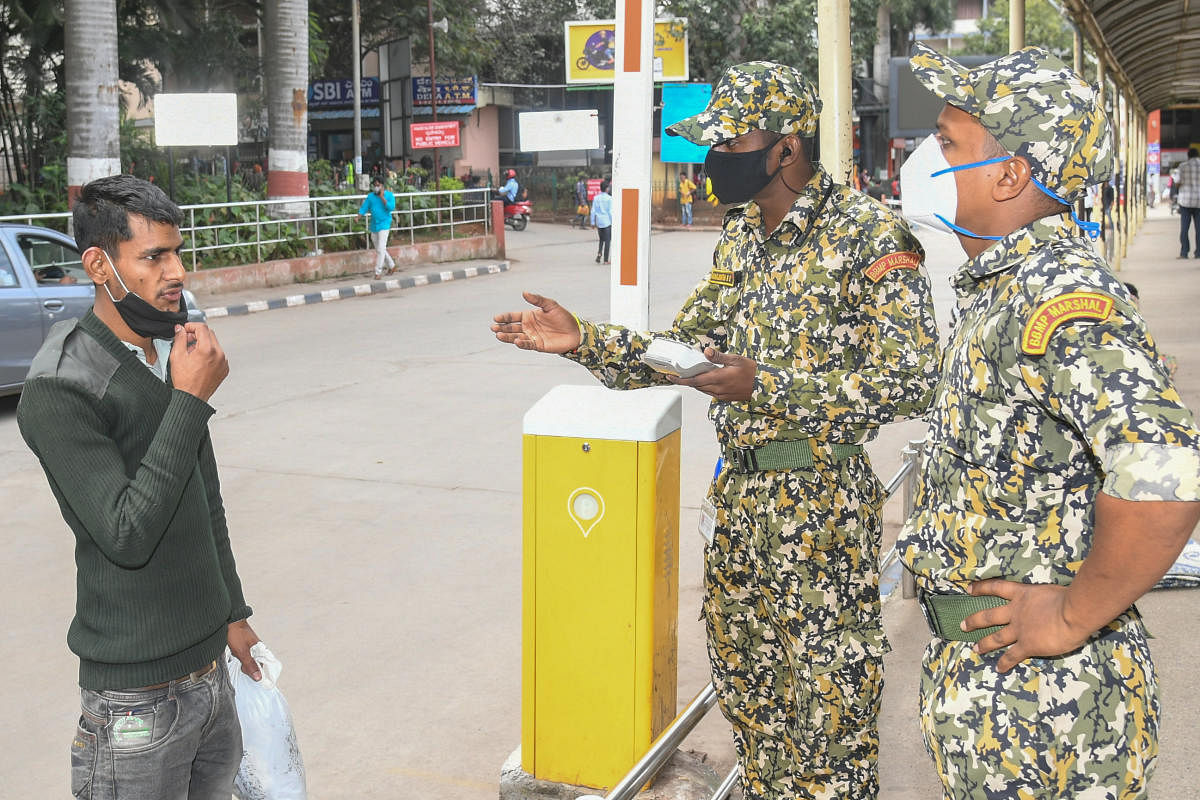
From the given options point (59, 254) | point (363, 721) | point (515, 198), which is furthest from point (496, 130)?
point (363, 721)

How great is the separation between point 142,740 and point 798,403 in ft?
4.84

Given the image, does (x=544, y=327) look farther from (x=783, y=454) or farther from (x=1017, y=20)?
(x=1017, y=20)

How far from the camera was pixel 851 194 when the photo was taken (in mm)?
3012

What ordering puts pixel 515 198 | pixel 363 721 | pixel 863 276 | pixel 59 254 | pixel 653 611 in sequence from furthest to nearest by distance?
pixel 515 198 < pixel 59 254 < pixel 363 721 < pixel 653 611 < pixel 863 276

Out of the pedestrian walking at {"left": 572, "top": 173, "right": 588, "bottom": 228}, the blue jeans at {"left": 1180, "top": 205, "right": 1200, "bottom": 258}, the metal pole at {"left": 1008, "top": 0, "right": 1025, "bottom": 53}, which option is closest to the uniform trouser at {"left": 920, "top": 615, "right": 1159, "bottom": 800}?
the metal pole at {"left": 1008, "top": 0, "right": 1025, "bottom": 53}

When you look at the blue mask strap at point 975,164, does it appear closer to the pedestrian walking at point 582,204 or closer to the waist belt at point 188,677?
the waist belt at point 188,677

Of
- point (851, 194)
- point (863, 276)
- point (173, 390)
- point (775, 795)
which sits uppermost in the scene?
point (851, 194)

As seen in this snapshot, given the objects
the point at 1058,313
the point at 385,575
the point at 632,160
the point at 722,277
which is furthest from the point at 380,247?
the point at 1058,313

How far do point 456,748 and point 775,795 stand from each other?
1.35 m

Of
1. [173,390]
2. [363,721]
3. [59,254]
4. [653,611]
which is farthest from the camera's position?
[59,254]

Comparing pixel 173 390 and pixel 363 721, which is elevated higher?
pixel 173 390

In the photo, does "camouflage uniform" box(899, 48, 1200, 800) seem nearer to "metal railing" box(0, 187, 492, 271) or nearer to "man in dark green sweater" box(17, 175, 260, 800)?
"man in dark green sweater" box(17, 175, 260, 800)

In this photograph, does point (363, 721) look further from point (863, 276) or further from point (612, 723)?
point (863, 276)

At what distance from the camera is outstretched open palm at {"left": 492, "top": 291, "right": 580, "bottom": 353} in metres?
2.91
